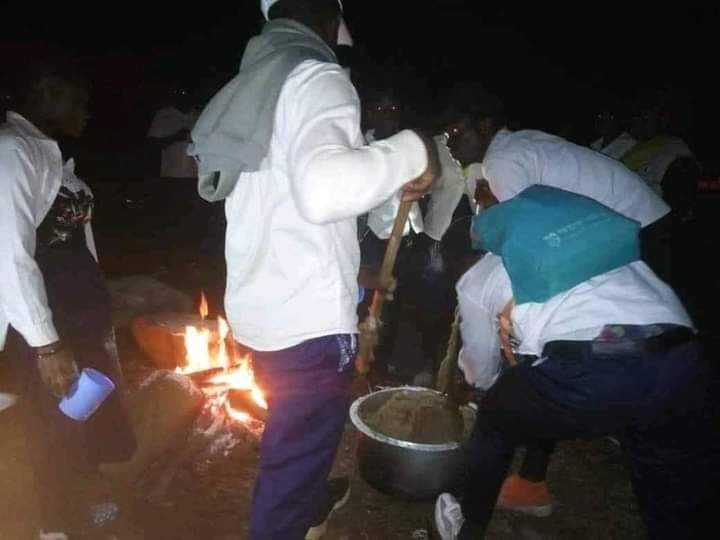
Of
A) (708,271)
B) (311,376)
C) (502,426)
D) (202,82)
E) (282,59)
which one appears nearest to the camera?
(282,59)

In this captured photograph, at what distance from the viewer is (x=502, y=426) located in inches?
113

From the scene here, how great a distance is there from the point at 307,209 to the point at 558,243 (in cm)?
110

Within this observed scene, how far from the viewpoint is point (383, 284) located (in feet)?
9.38

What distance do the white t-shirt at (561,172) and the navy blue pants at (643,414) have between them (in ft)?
4.50

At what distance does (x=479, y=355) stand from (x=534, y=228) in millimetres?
915

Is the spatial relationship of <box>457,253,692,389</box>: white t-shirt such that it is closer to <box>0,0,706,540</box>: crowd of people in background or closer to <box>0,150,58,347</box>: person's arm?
<box>0,0,706,540</box>: crowd of people in background

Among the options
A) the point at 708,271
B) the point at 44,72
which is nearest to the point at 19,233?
the point at 44,72

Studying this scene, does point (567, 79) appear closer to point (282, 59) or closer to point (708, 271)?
point (708, 271)

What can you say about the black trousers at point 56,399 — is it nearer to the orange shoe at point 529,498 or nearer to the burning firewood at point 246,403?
the burning firewood at point 246,403

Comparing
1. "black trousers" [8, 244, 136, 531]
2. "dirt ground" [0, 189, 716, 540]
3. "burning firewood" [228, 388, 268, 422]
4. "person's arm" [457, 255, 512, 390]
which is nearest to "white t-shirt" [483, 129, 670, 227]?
"person's arm" [457, 255, 512, 390]

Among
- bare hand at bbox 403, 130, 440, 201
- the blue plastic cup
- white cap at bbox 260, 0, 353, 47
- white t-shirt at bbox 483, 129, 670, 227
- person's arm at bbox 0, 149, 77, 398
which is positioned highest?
white cap at bbox 260, 0, 353, 47

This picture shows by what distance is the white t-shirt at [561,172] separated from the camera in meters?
3.77

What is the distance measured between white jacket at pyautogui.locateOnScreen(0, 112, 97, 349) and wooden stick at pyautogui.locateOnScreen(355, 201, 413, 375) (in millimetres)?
1369

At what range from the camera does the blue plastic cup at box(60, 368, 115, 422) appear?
9.70ft
